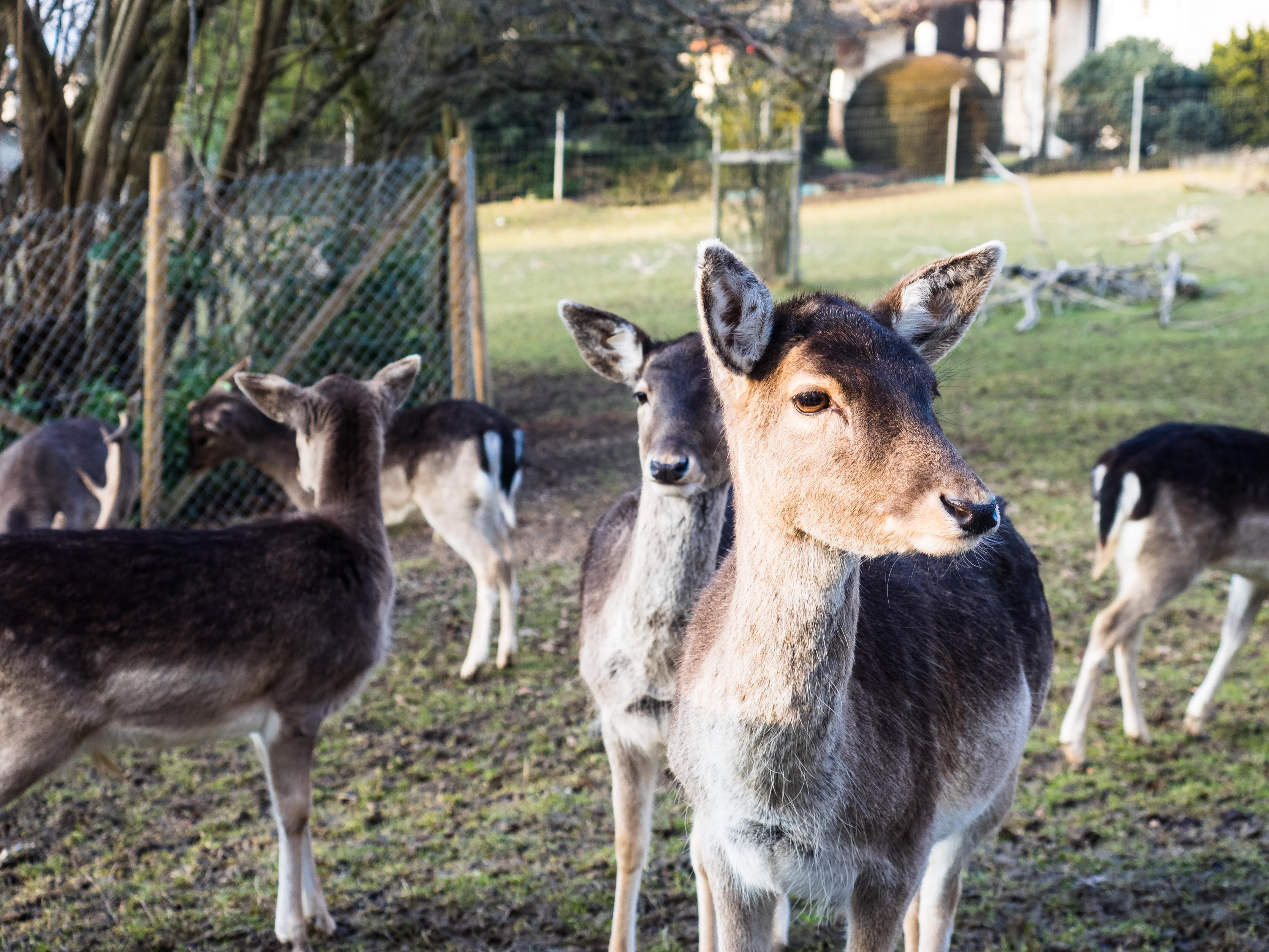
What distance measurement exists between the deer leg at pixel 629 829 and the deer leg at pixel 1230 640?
284cm

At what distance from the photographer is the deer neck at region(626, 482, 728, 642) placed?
3293 mm

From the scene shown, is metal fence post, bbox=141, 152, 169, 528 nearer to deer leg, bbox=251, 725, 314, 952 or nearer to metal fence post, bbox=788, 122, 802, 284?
deer leg, bbox=251, 725, 314, 952

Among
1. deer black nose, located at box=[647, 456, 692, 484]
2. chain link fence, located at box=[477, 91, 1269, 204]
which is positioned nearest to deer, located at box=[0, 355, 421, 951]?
deer black nose, located at box=[647, 456, 692, 484]

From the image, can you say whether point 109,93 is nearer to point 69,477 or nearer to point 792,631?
point 69,477

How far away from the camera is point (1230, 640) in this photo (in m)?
5.19

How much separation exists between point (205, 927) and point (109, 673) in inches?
37.7

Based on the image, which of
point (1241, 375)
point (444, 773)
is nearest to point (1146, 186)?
point (1241, 375)

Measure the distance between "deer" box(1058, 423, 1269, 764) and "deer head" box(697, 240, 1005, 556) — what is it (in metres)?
3.22

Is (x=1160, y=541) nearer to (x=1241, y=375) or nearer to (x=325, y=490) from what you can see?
(x=325, y=490)

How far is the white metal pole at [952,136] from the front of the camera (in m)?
23.2

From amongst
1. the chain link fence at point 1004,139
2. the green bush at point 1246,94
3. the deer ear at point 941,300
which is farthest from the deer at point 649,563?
the green bush at point 1246,94

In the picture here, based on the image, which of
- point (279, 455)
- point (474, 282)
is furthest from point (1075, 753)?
point (474, 282)

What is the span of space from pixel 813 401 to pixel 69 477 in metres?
5.31

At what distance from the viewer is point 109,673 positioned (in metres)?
3.46
